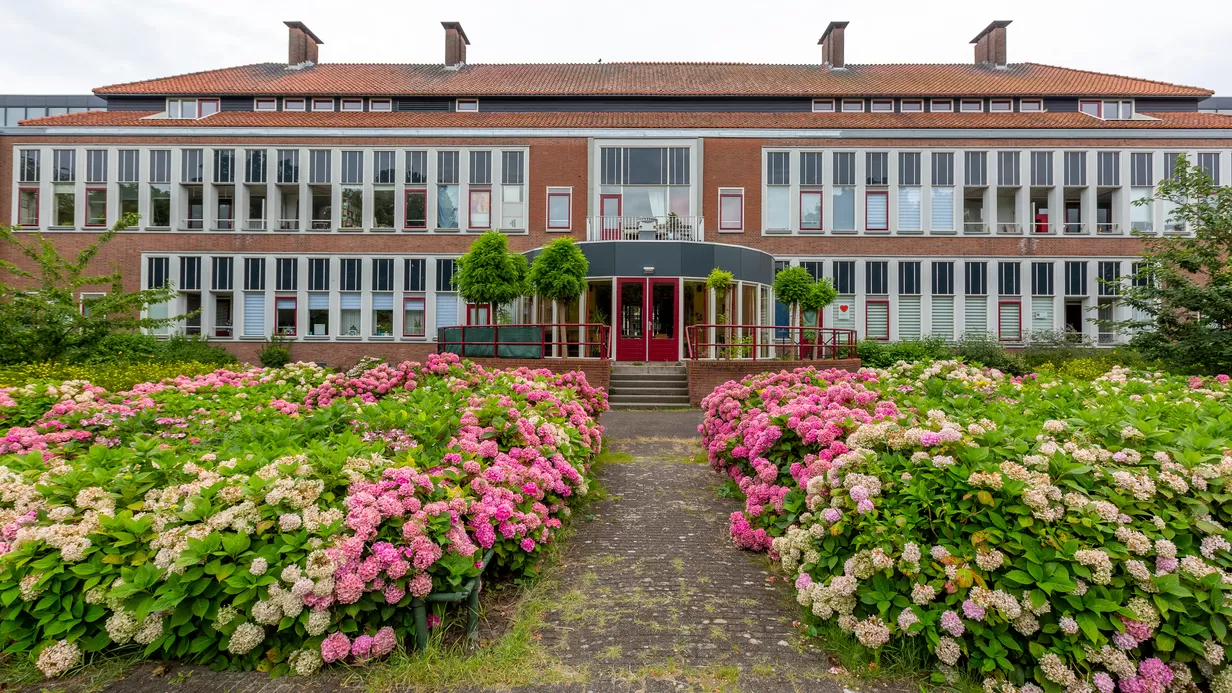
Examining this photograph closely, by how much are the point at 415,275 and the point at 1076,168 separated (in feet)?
84.3

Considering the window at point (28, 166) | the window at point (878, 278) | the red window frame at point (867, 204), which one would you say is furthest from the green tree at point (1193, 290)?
the window at point (28, 166)

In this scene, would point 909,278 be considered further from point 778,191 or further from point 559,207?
point 559,207

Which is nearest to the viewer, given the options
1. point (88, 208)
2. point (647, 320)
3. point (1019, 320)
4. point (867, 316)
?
point (647, 320)

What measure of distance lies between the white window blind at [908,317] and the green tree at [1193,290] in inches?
490

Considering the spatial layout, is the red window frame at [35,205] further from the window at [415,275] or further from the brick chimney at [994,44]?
the brick chimney at [994,44]

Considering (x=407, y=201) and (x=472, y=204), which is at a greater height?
(x=407, y=201)

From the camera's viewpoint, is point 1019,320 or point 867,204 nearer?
point 1019,320

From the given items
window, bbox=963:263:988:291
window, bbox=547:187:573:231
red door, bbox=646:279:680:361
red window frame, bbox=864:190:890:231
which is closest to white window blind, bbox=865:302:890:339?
red window frame, bbox=864:190:890:231

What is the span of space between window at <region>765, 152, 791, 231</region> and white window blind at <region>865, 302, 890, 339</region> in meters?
4.57

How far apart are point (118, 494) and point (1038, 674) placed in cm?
423

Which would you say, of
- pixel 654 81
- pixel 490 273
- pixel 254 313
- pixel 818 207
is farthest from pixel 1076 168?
pixel 254 313

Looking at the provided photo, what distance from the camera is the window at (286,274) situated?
23078 millimetres

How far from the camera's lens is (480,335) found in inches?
623

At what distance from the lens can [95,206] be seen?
75.8 feet
